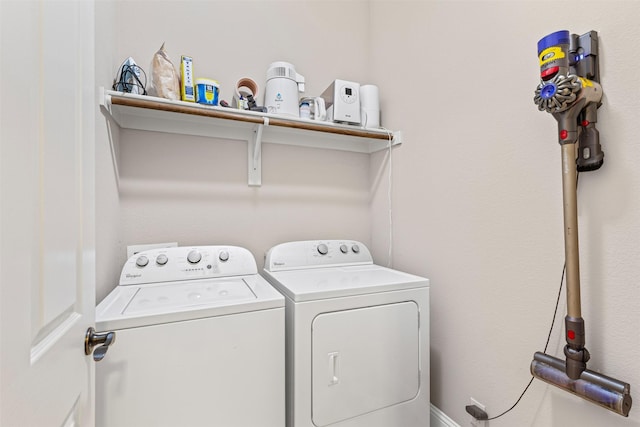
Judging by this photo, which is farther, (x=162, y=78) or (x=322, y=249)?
(x=322, y=249)

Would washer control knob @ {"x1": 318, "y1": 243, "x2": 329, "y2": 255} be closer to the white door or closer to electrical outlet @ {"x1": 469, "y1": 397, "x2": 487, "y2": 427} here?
electrical outlet @ {"x1": 469, "y1": 397, "x2": 487, "y2": 427}

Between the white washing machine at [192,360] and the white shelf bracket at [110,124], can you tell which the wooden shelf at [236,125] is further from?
the white washing machine at [192,360]

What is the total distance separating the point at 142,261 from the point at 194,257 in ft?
0.77

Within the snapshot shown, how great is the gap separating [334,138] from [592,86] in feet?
4.39

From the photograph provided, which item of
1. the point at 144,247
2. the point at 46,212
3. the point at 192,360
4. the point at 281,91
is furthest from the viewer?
the point at 281,91

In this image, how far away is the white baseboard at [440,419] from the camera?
1.40m

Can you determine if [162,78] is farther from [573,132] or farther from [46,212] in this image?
[573,132]

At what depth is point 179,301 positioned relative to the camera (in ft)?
3.63

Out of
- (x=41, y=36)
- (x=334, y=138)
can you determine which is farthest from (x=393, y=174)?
(x=41, y=36)

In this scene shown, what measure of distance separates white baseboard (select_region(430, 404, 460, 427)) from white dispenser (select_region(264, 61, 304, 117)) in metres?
1.79

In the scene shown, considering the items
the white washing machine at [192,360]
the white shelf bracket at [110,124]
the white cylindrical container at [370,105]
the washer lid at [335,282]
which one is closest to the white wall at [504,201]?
the white cylindrical container at [370,105]

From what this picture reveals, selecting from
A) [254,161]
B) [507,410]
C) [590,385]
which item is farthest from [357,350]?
[254,161]

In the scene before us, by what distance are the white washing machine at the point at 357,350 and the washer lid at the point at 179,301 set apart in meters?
0.15

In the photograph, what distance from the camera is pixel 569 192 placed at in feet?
2.87
